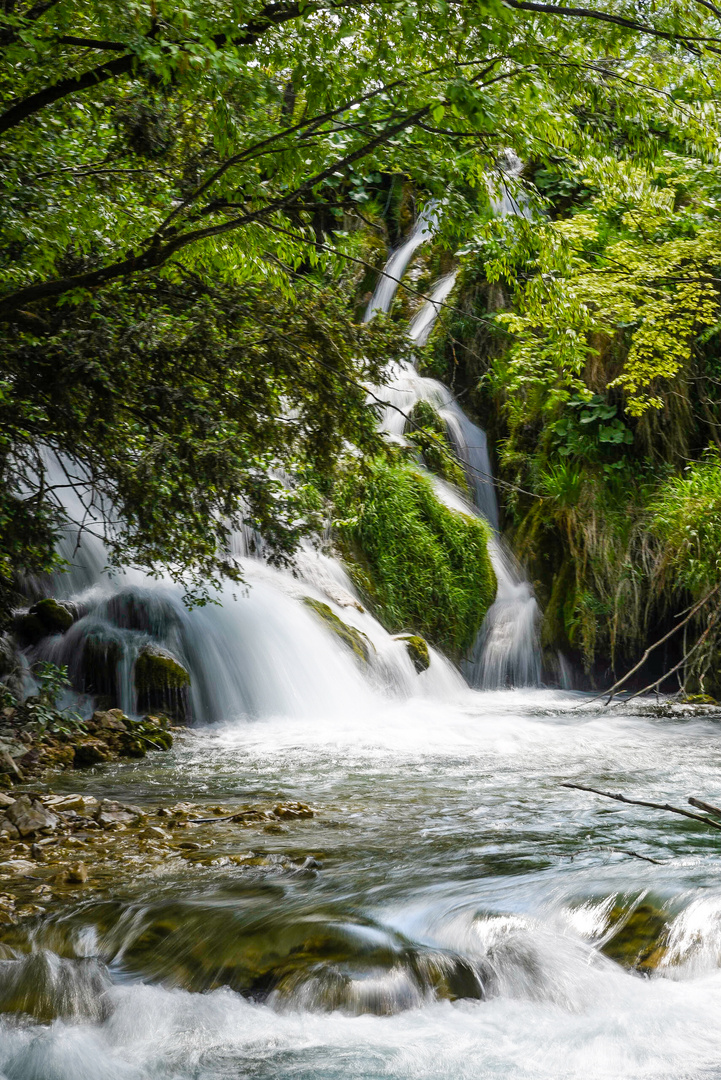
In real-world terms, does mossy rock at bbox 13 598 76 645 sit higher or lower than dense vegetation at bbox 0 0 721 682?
lower

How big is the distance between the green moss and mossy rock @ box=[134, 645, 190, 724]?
422 cm

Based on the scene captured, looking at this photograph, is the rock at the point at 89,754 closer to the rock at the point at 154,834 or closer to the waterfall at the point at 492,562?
the rock at the point at 154,834

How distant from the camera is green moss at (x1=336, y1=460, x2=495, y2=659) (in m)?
13.3

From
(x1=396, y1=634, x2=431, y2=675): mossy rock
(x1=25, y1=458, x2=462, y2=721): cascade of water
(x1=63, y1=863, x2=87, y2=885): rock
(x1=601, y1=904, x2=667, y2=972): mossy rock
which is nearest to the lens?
(x1=601, y1=904, x2=667, y2=972): mossy rock

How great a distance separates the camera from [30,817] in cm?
521

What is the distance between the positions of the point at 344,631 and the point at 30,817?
6.44 metres

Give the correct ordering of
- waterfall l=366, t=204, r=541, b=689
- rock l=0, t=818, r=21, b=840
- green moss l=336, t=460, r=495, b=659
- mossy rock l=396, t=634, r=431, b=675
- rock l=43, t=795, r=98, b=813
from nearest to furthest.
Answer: rock l=0, t=818, r=21, b=840, rock l=43, t=795, r=98, b=813, mossy rock l=396, t=634, r=431, b=675, waterfall l=366, t=204, r=541, b=689, green moss l=336, t=460, r=495, b=659

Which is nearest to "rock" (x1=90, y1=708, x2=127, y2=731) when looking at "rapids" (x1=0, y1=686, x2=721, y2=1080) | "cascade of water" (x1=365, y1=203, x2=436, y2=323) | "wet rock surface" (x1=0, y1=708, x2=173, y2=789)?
"wet rock surface" (x1=0, y1=708, x2=173, y2=789)

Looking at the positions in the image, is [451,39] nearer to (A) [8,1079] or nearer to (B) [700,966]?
(B) [700,966]

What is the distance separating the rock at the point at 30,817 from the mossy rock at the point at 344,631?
237 inches

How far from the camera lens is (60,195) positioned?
519cm

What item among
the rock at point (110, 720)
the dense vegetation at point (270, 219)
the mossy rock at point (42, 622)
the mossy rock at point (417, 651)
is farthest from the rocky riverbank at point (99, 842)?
the mossy rock at point (417, 651)

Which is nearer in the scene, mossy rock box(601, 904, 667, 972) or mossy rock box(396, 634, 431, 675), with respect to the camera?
mossy rock box(601, 904, 667, 972)

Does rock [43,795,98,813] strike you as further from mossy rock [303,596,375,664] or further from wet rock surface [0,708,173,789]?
mossy rock [303,596,375,664]
